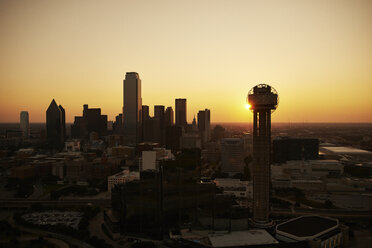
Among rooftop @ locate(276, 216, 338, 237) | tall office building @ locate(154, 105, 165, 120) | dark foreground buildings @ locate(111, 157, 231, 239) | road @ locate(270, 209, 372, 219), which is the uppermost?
tall office building @ locate(154, 105, 165, 120)

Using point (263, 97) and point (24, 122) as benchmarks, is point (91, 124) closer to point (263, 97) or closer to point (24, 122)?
point (24, 122)

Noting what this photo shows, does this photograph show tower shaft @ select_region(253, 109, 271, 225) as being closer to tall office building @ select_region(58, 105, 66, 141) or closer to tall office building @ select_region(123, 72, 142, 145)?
tall office building @ select_region(123, 72, 142, 145)

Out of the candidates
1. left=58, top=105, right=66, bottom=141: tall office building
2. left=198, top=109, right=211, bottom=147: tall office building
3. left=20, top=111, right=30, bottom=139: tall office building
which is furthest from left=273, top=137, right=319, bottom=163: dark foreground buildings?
left=20, top=111, right=30, bottom=139: tall office building

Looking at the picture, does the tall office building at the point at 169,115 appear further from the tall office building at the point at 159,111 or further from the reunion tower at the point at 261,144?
the reunion tower at the point at 261,144

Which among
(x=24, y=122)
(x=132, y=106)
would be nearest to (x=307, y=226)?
(x=132, y=106)

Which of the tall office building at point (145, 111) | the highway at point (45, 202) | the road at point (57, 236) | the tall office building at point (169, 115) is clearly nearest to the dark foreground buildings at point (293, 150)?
the highway at point (45, 202)

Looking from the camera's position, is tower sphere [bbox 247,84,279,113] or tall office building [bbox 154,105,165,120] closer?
tower sphere [bbox 247,84,279,113]
